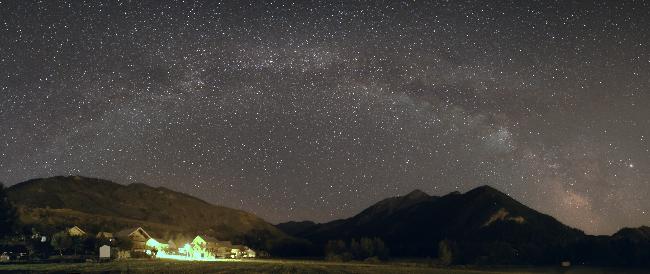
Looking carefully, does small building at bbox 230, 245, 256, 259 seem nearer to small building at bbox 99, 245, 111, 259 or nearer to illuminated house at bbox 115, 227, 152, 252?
illuminated house at bbox 115, 227, 152, 252

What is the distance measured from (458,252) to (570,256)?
33.6 m

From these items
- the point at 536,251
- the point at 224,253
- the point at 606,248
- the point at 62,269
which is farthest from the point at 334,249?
the point at 62,269

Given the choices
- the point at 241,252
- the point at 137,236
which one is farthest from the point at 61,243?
the point at 241,252

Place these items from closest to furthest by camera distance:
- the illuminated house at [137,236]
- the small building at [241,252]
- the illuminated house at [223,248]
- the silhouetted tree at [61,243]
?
the silhouetted tree at [61,243] → the illuminated house at [137,236] → the small building at [241,252] → the illuminated house at [223,248]

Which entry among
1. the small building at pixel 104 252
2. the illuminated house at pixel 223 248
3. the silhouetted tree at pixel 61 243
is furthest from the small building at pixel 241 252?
the small building at pixel 104 252

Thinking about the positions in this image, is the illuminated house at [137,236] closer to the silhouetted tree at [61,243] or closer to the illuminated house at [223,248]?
the illuminated house at [223,248]

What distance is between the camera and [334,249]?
18950 centimetres

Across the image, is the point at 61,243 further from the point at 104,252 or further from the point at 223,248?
the point at 223,248

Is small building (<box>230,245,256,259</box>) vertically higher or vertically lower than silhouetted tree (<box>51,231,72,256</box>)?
lower

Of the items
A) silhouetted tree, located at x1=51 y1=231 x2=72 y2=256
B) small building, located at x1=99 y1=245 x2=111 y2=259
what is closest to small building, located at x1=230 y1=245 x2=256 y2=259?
silhouetted tree, located at x1=51 y1=231 x2=72 y2=256

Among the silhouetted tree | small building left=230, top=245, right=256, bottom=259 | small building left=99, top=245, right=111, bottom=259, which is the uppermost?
the silhouetted tree

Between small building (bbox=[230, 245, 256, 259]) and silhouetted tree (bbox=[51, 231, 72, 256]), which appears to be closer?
silhouetted tree (bbox=[51, 231, 72, 256])

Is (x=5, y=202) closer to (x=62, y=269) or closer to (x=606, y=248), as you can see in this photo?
(x=62, y=269)

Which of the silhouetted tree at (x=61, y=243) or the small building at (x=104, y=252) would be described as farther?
the silhouetted tree at (x=61, y=243)
